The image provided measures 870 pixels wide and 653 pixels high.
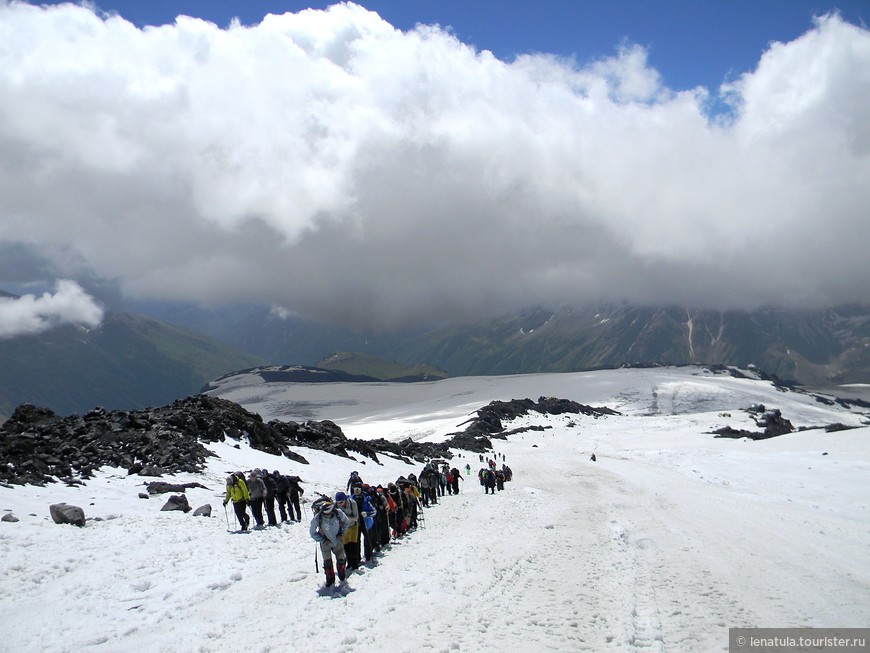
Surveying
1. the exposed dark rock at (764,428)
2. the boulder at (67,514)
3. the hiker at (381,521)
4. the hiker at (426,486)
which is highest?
the boulder at (67,514)

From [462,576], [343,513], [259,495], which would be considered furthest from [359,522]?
[259,495]

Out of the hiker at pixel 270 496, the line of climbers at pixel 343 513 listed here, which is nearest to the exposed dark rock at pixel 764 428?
the line of climbers at pixel 343 513

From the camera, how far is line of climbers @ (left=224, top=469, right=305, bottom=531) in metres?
17.2

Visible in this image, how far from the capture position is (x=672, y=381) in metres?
186

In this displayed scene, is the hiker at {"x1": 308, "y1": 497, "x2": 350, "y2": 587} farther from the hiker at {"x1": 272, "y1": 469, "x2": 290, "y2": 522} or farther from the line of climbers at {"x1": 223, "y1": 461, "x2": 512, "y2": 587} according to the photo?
the hiker at {"x1": 272, "y1": 469, "x2": 290, "y2": 522}

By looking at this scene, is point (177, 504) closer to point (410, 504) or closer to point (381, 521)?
point (381, 521)

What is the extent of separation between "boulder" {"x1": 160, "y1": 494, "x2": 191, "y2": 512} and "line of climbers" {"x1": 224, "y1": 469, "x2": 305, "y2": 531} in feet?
3.91

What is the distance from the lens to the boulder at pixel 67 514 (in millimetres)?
14711

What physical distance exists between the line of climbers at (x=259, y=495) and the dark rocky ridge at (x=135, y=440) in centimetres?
599

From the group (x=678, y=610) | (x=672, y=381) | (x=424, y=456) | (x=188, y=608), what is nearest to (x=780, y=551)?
(x=678, y=610)

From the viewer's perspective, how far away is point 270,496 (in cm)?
1858

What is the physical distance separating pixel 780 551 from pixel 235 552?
13197mm

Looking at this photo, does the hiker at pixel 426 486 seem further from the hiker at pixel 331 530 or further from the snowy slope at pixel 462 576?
the hiker at pixel 331 530

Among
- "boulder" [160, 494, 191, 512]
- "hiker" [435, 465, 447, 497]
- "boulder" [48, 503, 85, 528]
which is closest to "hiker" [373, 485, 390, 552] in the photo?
"boulder" [160, 494, 191, 512]
